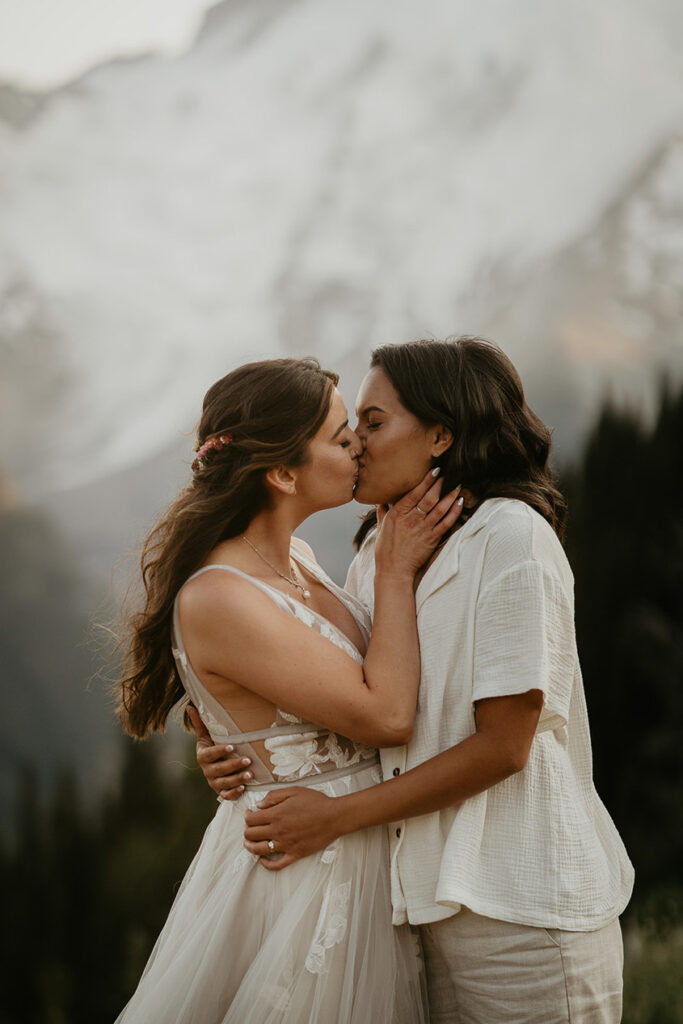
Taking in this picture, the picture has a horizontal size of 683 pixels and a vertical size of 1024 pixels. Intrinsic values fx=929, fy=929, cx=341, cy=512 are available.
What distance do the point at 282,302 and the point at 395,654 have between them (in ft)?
9.54

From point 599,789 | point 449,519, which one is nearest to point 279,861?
point 449,519

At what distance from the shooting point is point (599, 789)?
442 centimetres

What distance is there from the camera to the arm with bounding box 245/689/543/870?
1.73 m

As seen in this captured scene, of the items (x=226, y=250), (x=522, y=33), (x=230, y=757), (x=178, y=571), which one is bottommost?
(x=230, y=757)

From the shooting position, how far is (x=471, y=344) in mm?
2096

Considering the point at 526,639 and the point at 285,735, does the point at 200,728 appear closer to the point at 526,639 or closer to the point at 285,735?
the point at 285,735

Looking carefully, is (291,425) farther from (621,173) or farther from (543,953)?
(621,173)

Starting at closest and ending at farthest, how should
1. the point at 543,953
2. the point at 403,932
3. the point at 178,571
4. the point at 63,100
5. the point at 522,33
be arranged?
the point at 543,953 → the point at 403,932 → the point at 178,571 → the point at 63,100 → the point at 522,33

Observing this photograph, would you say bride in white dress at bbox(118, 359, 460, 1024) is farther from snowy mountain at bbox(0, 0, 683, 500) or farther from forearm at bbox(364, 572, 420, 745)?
snowy mountain at bbox(0, 0, 683, 500)

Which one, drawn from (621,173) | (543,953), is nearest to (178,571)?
(543,953)

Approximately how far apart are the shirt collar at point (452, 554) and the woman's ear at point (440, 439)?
0.58 ft

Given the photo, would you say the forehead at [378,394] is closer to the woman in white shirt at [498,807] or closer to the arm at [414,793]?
the woman in white shirt at [498,807]

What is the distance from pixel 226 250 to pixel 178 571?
104 inches

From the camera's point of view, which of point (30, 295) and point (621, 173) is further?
point (621, 173)
